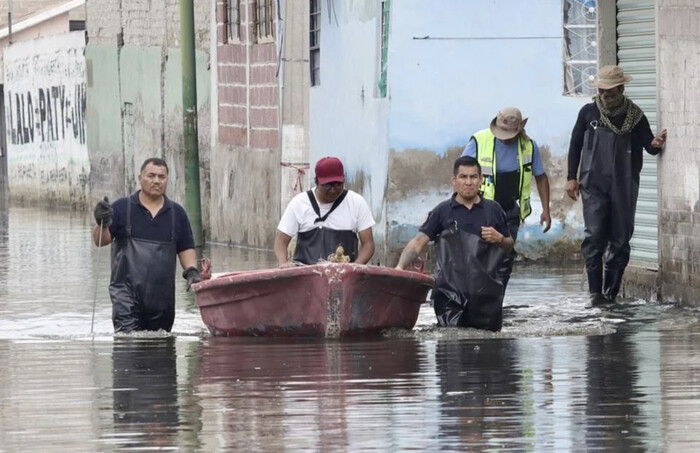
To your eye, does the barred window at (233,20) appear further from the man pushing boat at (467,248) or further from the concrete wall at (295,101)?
the man pushing boat at (467,248)

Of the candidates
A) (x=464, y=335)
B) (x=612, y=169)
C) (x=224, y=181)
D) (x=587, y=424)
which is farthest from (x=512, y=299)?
(x=224, y=181)

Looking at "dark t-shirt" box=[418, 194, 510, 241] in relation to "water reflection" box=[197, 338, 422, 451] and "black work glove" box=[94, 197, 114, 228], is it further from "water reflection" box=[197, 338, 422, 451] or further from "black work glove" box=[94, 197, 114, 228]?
"black work glove" box=[94, 197, 114, 228]

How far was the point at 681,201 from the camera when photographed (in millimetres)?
17141

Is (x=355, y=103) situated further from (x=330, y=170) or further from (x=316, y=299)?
(x=316, y=299)

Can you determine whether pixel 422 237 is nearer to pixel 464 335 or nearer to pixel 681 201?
pixel 464 335

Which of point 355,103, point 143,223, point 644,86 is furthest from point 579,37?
point 143,223

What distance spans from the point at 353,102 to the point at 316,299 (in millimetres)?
8849

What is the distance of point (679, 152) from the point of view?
17.2m

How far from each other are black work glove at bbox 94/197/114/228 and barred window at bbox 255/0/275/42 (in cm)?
1191

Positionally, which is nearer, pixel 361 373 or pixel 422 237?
pixel 361 373

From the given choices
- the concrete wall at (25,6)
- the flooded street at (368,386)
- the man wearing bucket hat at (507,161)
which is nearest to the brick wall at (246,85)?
the flooded street at (368,386)

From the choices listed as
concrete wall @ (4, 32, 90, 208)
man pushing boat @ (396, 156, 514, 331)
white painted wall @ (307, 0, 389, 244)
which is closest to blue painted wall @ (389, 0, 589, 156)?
white painted wall @ (307, 0, 389, 244)

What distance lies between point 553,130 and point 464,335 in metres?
7.94

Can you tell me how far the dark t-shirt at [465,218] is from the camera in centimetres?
1473
